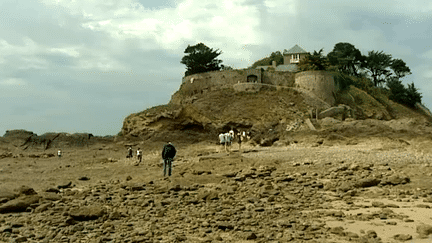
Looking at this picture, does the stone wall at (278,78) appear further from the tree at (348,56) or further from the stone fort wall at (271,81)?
the tree at (348,56)

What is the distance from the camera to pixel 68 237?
722cm

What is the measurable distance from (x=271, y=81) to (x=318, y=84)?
5483 mm

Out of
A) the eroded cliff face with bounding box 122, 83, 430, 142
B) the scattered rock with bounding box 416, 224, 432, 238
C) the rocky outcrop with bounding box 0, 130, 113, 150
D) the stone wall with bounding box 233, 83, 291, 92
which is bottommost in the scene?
the scattered rock with bounding box 416, 224, 432, 238

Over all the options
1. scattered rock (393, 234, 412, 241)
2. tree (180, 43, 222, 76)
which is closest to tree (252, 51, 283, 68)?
tree (180, 43, 222, 76)

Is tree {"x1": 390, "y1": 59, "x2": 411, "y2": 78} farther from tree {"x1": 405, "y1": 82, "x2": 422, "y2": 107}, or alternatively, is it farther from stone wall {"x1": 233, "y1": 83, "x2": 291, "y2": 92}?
stone wall {"x1": 233, "y1": 83, "x2": 291, "y2": 92}

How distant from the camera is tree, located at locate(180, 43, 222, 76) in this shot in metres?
51.0

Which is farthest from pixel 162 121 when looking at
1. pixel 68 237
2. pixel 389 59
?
pixel 389 59

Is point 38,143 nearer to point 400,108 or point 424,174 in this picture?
point 424,174

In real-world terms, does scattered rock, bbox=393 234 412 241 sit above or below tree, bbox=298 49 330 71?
below

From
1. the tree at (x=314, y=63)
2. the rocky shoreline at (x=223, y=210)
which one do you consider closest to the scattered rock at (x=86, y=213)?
the rocky shoreline at (x=223, y=210)

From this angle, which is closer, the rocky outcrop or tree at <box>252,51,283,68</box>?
the rocky outcrop

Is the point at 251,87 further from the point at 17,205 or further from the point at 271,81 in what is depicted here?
the point at 17,205

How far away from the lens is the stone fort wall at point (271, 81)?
4453 cm

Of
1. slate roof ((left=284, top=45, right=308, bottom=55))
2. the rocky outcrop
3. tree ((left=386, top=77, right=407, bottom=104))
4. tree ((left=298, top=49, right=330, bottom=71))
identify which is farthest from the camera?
slate roof ((left=284, top=45, right=308, bottom=55))
